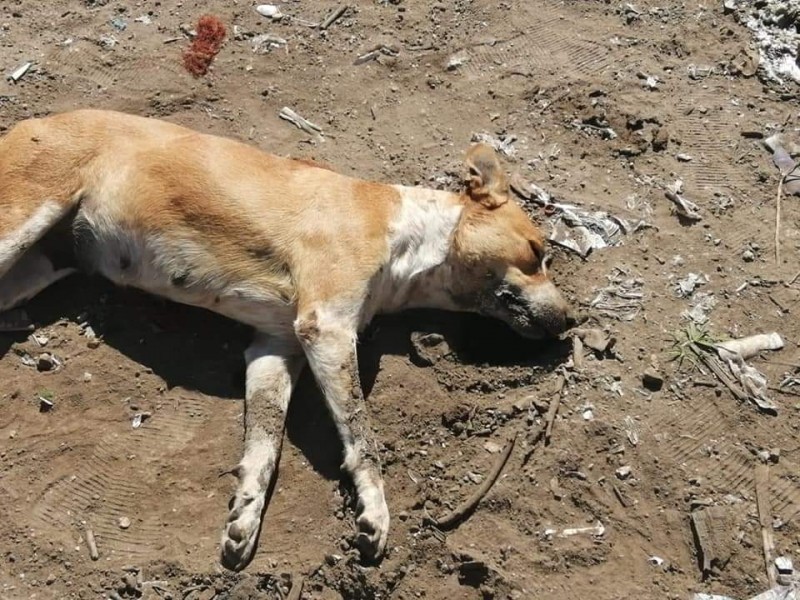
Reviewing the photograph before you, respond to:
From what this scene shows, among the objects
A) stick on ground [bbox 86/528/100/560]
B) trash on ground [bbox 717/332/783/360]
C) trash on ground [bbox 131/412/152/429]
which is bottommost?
trash on ground [bbox 717/332/783/360]

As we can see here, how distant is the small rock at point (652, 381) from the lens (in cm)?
488

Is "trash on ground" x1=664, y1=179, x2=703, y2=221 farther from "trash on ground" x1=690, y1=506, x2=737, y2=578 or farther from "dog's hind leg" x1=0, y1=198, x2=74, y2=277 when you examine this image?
"dog's hind leg" x1=0, y1=198, x2=74, y2=277

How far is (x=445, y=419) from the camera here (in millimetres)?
4734

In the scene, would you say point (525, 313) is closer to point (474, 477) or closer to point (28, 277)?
point (474, 477)

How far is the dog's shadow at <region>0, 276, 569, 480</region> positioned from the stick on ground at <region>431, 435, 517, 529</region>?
0.75 meters

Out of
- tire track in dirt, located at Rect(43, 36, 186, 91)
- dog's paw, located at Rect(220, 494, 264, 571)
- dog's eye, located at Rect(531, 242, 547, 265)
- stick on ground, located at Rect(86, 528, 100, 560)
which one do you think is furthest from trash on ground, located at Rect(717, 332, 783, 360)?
tire track in dirt, located at Rect(43, 36, 186, 91)

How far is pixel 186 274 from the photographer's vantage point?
15.9 feet

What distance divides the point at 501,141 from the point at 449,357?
6.40ft

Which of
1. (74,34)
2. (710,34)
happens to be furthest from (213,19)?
(710,34)

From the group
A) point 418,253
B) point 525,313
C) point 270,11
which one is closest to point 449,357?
point 525,313

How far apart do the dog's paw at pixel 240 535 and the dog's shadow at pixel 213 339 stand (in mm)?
576

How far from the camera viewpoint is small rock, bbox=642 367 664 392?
488 cm

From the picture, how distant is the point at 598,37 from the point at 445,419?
12.4ft

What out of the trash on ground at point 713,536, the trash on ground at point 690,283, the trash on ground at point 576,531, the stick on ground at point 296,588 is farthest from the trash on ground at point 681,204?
the stick on ground at point 296,588
